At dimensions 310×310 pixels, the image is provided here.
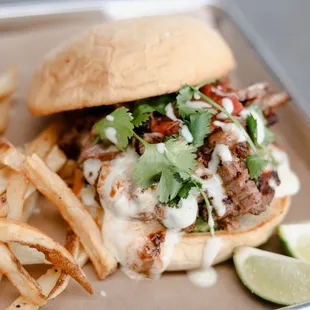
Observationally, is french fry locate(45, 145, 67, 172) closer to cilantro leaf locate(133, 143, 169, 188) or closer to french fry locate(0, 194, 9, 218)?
french fry locate(0, 194, 9, 218)

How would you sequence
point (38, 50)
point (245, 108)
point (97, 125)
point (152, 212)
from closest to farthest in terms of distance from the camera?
point (152, 212) → point (97, 125) → point (245, 108) → point (38, 50)

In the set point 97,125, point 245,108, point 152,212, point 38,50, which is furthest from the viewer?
point 38,50

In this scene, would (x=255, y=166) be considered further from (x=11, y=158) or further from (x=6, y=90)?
(x=6, y=90)

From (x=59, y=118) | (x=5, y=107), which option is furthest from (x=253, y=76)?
(x=5, y=107)

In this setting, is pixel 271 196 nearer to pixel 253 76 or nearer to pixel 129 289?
pixel 129 289

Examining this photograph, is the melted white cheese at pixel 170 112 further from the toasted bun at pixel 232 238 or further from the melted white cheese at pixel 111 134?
the toasted bun at pixel 232 238

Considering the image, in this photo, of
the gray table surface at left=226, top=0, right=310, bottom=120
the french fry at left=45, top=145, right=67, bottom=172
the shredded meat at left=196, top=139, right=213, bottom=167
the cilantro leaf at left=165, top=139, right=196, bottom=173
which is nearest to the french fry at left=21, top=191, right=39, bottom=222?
the french fry at left=45, top=145, right=67, bottom=172

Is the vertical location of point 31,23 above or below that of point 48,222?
above

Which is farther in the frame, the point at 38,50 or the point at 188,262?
the point at 38,50

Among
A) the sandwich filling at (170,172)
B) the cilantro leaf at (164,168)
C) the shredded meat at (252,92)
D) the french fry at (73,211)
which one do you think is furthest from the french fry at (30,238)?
the shredded meat at (252,92)
